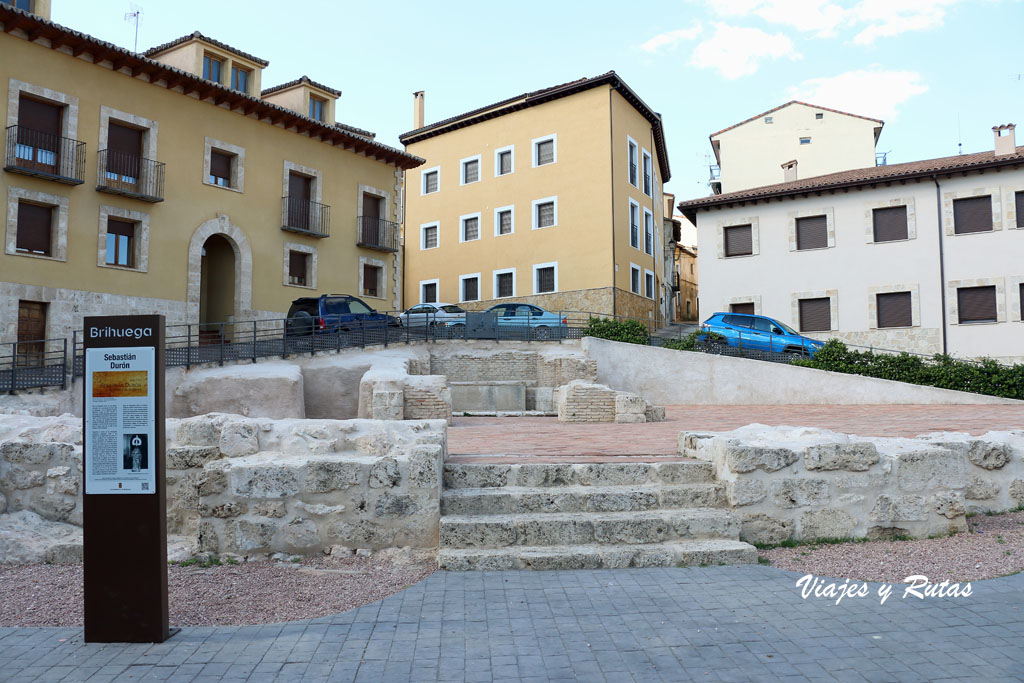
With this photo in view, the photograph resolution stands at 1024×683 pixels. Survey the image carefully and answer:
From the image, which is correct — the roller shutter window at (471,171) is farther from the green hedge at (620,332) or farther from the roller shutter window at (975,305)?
the roller shutter window at (975,305)

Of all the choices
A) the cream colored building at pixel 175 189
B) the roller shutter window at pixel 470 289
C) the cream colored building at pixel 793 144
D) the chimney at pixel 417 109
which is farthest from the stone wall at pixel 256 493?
the chimney at pixel 417 109

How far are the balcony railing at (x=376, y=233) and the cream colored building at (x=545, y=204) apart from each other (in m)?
6.48

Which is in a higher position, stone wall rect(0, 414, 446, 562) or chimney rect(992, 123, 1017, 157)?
chimney rect(992, 123, 1017, 157)

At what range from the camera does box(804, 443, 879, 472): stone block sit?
586cm

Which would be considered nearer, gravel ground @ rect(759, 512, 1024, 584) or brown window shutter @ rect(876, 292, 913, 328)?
gravel ground @ rect(759, 512, 1024, 584)

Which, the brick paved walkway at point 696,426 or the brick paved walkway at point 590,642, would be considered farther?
the brick paved walkway at point 696,426

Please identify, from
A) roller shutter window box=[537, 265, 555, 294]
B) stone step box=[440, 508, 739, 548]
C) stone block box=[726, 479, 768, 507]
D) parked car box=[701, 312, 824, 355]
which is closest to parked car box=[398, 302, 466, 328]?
roller shutter window box=[537, 265, 555, 294]

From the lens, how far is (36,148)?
1920cm

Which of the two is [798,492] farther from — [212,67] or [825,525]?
[212,67]

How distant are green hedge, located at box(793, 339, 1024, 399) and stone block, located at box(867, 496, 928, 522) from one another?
1373 centimetres

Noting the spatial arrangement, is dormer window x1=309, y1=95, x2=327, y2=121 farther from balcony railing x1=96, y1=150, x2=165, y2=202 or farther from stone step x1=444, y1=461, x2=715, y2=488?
stone step x1=444, y1=461, x2=715, y2=488

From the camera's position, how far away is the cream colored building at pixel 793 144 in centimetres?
3516

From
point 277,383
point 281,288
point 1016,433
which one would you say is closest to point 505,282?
point 281,288

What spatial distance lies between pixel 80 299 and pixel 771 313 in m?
23.6
